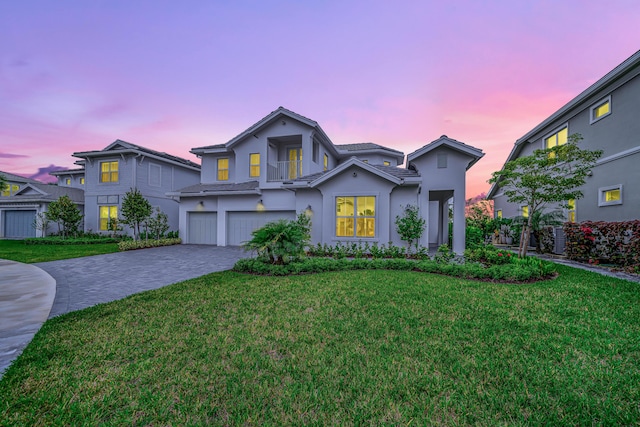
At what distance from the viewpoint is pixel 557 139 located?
14.2 m

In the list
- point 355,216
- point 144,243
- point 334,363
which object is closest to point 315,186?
point 355,216

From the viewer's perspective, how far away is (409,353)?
3150 mm

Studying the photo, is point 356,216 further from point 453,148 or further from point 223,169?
point 223,169

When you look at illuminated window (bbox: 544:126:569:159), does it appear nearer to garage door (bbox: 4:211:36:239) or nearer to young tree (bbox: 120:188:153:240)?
young tree (bbox: 120:188:153:240)

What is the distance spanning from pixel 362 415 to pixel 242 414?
100cm

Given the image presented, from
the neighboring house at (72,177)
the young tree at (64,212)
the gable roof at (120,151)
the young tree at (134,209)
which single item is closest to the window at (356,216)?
the young tree at (134,209)

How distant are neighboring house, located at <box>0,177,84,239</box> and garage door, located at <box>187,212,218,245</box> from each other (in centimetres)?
1181

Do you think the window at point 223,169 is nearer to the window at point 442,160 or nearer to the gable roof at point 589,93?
Answer: the window at point 442,160

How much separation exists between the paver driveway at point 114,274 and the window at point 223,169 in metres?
7.46

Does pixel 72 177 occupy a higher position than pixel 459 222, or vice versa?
pixel 72 177

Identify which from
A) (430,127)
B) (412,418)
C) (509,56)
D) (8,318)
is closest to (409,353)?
(412,418)

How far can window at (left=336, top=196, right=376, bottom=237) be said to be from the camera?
11.9m

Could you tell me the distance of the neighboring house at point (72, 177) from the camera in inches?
995

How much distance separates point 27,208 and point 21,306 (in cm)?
2446
